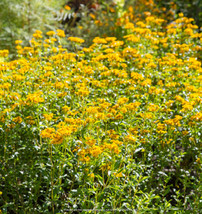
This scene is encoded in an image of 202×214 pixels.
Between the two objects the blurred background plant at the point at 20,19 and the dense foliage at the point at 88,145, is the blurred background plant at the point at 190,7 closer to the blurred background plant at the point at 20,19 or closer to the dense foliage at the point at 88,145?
the blurred background plant at the point at 20,19

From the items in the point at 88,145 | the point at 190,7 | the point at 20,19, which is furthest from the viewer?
the point at 190,7

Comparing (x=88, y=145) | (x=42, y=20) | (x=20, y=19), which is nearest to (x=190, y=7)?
(x=42, y=20)

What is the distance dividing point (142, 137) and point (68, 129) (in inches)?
33.6

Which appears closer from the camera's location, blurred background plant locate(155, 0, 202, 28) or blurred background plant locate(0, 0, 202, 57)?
blurred background plant locate(0, 0, 202, 57)

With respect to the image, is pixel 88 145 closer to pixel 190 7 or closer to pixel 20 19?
pixel 20 19

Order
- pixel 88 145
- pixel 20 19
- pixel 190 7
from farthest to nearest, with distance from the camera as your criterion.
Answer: pixel 190 7 → pixel 20 19 → pixel 88 145

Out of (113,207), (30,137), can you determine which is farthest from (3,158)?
(113,207)

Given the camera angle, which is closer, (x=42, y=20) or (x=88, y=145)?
(x=88, y=145)

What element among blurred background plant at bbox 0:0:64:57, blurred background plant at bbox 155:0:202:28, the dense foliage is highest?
blurred background plant at bbox 155:0:202:28

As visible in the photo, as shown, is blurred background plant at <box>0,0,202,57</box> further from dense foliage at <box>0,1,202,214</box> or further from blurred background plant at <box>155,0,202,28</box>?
dense foliage at <box>0,1,202,214</box>

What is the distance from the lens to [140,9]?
22.2 feet

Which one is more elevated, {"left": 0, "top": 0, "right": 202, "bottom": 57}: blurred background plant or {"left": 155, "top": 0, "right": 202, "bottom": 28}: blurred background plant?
{"left": 155, "top": 0, "right": 202, "bottom": 28}: blurred background plant

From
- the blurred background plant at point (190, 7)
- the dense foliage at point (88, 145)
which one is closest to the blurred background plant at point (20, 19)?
the dense foliage at point (88, 145)

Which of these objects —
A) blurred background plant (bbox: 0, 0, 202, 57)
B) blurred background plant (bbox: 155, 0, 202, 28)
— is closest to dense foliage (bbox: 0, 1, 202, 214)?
blurred background plant (bbox: 0, 0, 202, 57)
